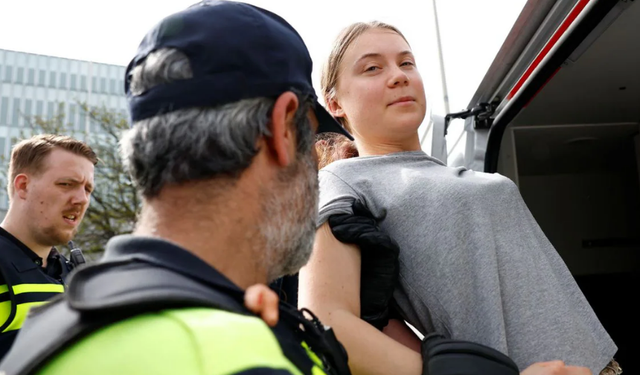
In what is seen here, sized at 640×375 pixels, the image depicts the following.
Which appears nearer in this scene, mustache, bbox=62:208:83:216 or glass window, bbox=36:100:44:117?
mustache, bbox=62:208:83:216

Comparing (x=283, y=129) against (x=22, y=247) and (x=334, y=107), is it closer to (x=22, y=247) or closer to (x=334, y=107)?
(x=334, y=107)

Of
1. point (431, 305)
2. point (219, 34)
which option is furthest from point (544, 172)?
point (219, 34)

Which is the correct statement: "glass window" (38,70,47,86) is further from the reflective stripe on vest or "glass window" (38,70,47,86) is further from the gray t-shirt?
the gray t-shirt

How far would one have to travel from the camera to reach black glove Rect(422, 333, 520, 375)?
106cm

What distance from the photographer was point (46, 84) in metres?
43.4

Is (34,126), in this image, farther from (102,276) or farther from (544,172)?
(102,276)

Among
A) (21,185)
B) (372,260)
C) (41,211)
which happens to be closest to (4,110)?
(21,185)

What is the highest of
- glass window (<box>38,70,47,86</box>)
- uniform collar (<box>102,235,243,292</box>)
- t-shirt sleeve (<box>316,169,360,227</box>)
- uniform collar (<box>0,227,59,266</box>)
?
glass window (<box>38,70,47,86</box>)

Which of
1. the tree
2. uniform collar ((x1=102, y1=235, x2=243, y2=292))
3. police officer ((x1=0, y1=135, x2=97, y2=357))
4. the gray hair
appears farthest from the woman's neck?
the tree

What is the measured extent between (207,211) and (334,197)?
57cm

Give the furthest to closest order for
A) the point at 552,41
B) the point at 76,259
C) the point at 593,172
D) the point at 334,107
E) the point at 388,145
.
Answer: the point at 593,172 < the point at 76,259 < the point at 552,41 < the point at 334,107 < the point at 388,145

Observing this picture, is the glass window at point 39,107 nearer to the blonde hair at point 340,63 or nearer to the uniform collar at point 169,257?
the blonde hair at point 340,63

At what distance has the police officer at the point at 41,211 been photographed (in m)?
2.77

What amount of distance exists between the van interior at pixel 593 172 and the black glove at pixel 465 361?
178cm
